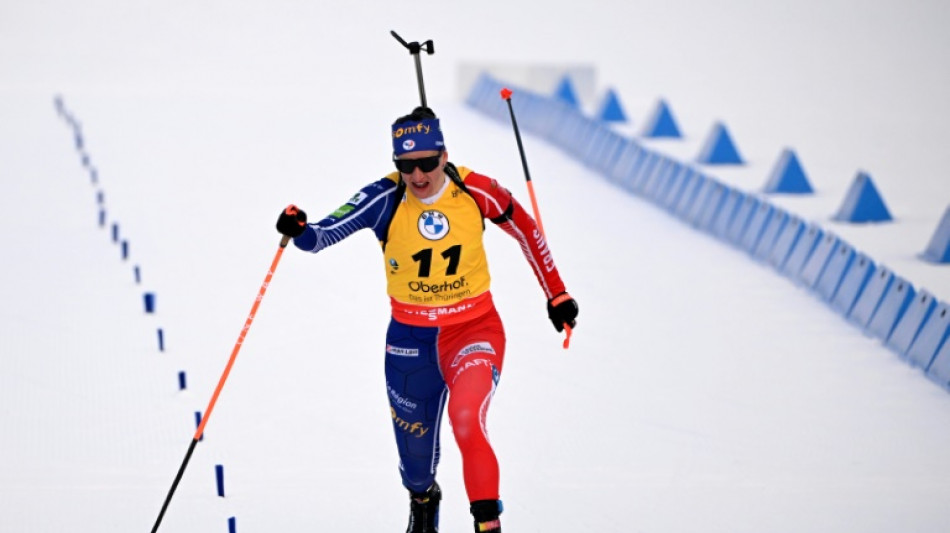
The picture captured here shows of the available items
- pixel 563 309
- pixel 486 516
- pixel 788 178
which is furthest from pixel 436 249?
pixel 788 178

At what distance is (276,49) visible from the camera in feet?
151

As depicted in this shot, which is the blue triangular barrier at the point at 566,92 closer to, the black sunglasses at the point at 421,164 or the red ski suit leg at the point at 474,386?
the red ski suit leg at the point at 474,386

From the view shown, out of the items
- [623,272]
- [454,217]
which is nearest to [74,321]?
[623,272]

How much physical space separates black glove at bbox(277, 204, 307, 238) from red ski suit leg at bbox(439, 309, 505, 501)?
81 cm

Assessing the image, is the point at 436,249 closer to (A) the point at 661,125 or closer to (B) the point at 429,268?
(B) the point at 429,268

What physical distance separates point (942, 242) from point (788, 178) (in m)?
4.87

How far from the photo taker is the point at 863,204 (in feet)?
58.0

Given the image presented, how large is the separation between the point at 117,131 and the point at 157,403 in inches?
626

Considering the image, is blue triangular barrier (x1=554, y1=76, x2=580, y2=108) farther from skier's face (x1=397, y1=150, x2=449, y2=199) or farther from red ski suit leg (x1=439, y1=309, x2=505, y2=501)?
skier's face (x1=397, y1=150, x2=449, y2=199)

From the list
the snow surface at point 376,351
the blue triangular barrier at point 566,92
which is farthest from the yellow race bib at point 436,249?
the blue triangular barrier at point 566,92

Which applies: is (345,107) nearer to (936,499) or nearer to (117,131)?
(117,131)

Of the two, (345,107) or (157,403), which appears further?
(345,107)

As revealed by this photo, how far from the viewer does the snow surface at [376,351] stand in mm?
8156

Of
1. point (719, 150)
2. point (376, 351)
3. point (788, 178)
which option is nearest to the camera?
point (376, 351)
